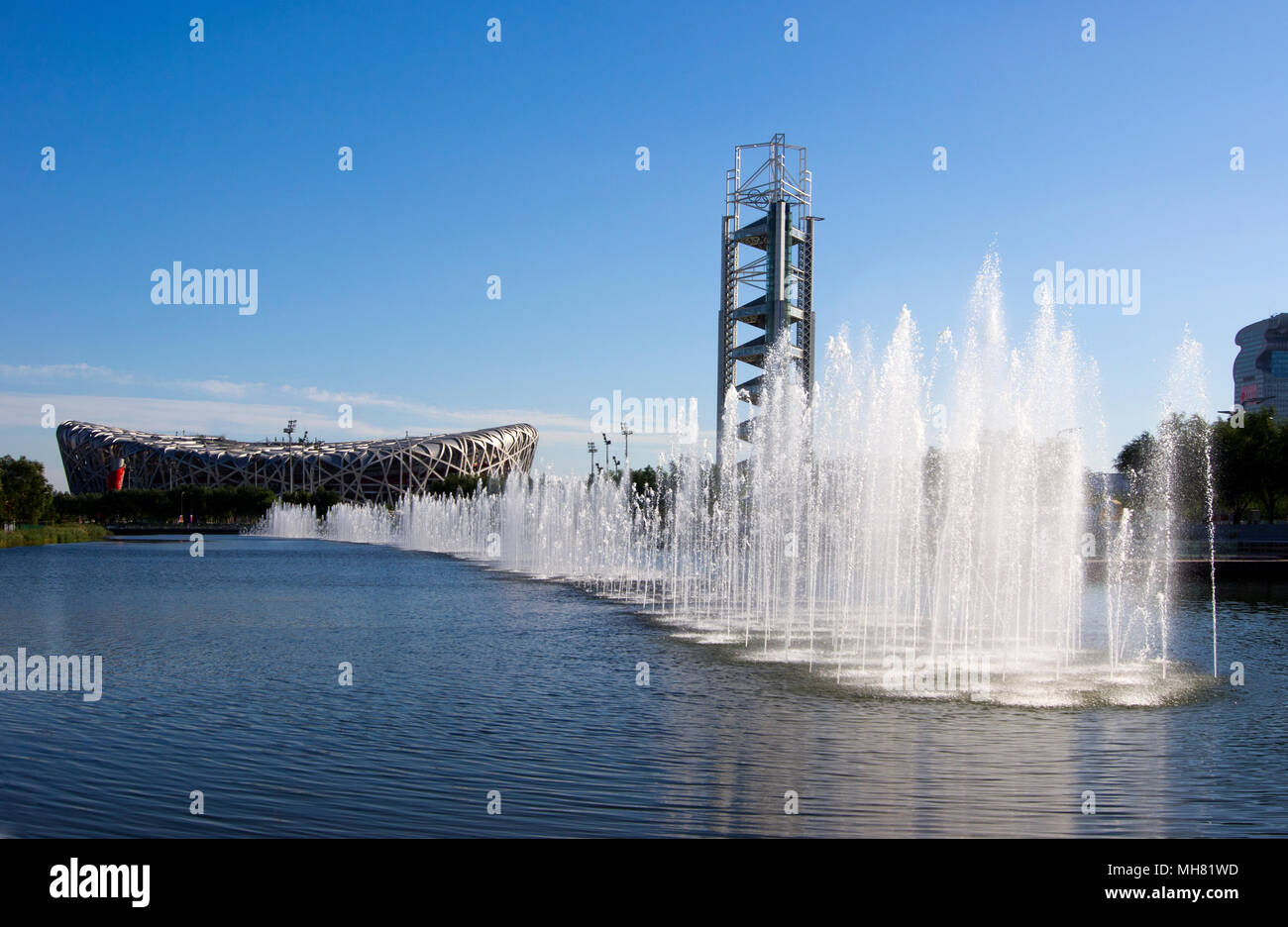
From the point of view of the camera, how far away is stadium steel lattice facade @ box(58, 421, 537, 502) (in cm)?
10875

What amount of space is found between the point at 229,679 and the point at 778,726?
21.3ft

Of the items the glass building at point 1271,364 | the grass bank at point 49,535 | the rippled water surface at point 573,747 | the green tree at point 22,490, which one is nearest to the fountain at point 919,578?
the rippled water surface at point 573,747

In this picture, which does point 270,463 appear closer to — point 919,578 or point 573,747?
point 919,578

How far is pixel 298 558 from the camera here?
40.3 meters

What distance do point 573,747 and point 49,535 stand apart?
54.5 m

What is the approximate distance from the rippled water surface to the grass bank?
125ft

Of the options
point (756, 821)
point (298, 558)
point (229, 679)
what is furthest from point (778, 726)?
point (298, 558)

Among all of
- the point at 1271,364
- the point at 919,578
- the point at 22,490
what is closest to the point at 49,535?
the point at 22,490

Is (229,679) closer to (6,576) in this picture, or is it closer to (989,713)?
(989,713)

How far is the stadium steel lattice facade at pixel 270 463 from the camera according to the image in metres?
109

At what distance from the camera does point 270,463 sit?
10894 cm

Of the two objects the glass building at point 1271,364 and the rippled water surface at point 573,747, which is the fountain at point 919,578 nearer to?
the rippled water surface at point 573,747

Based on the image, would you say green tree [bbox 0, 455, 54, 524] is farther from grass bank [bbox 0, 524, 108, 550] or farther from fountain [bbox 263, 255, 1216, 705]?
fountain [bbox 263, 255, 1216, 705]

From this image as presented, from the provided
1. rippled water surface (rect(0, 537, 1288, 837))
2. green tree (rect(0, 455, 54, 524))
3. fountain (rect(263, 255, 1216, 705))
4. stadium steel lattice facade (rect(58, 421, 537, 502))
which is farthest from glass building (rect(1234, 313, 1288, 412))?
rippled water surface (rect(0, 537, 1288, 837))
